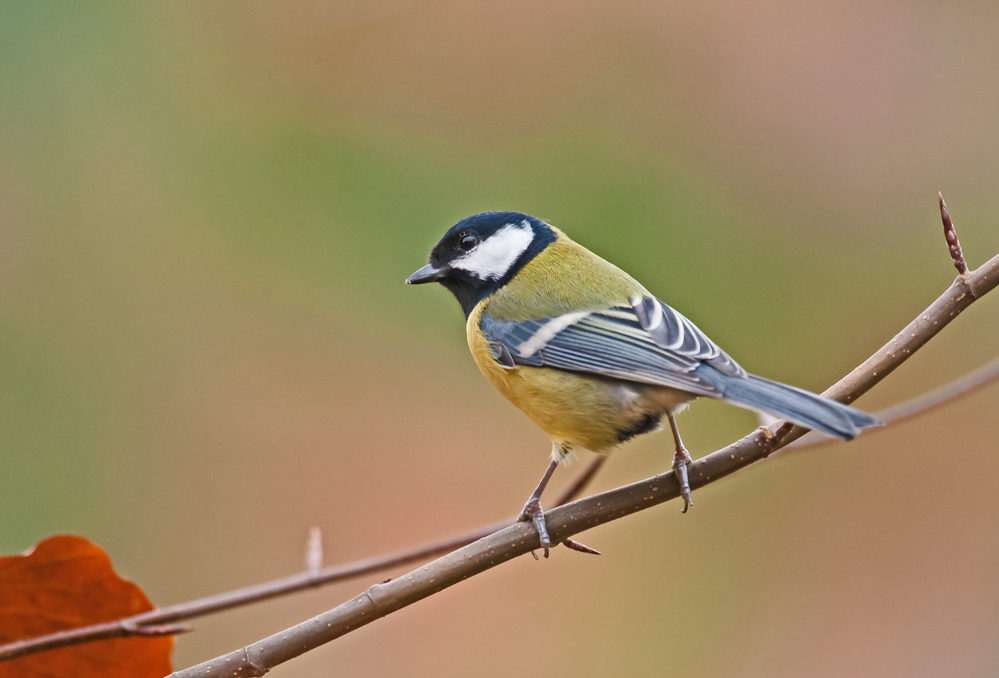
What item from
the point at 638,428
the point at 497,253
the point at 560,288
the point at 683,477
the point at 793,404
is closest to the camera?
the point at 793,404

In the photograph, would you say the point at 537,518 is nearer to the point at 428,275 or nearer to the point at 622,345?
the point at 622,345

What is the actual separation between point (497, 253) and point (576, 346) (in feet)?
1.24

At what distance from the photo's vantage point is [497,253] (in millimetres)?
1785

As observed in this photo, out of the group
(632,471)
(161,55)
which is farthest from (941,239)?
(161,55)

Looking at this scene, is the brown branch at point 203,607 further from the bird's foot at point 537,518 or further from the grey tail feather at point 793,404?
the grey tail feather at point 793,404

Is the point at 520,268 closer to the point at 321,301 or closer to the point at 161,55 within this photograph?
the point at 321,301

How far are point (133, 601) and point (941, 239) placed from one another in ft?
8.60

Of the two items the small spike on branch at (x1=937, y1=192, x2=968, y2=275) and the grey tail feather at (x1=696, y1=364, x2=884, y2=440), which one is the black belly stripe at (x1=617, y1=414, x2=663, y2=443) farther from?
the small spike on branch at (x1=937, y1=192, x2=968, y2=275)

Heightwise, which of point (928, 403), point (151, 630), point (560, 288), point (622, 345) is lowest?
point (151, 630)

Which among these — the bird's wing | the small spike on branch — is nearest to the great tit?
the bird's wing

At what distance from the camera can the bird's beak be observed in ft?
5.48

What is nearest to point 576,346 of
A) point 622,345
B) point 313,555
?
point 622,345

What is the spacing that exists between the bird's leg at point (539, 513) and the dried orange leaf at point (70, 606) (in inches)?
19.2

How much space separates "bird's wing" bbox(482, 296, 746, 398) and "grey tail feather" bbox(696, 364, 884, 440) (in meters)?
0.02
